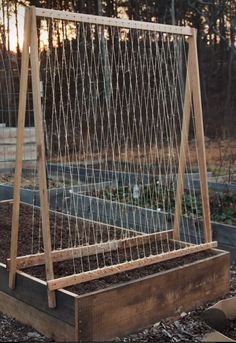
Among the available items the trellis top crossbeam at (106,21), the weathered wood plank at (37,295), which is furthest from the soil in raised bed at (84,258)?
the trellis top crossbeam at (106,21)

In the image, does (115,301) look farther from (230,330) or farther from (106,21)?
(106,21)

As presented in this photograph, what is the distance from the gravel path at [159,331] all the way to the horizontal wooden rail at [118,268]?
401mm

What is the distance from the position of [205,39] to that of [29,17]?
25.6m

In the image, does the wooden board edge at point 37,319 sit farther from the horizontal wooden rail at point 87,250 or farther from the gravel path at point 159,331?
the horizontal wooden rail at point 87,250

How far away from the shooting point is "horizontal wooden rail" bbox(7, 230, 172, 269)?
12.5 ft

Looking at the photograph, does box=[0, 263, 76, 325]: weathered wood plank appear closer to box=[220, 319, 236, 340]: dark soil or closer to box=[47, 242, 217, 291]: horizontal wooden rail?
box=[47, 242, 217, 291]: horizontal wooden rail

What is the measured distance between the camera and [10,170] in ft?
31.9

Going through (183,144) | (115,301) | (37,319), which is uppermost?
(183,144)

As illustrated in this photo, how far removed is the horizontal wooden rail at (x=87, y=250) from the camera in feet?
12.5

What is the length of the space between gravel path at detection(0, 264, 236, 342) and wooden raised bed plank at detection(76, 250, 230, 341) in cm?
5

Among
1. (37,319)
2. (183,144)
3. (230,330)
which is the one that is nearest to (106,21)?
(183,144)

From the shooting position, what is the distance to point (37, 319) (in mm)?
3393

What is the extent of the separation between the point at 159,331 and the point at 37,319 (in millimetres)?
825

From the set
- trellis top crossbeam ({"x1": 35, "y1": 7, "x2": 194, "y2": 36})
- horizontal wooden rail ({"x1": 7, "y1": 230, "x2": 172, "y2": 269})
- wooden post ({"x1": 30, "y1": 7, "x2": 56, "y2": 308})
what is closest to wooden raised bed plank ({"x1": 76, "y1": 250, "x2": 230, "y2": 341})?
wooden post ({"x1": 30, "y1": 7, "x2": 56, "y2": 308})
